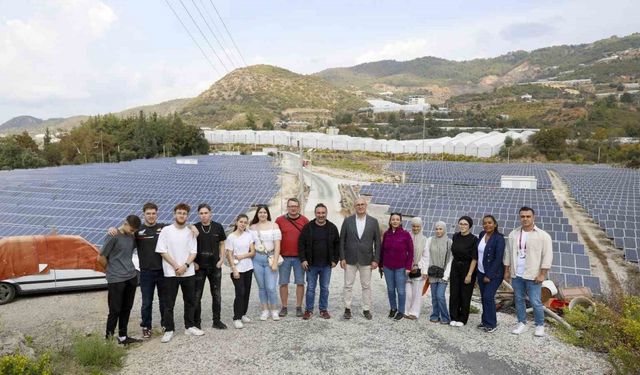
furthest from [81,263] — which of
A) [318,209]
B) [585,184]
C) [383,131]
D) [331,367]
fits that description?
[383,131]

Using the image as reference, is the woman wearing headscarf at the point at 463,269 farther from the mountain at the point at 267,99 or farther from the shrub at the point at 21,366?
the mountain at the point at 267,99

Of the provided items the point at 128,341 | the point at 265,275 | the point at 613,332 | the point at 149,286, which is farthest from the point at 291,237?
the point at 613,332

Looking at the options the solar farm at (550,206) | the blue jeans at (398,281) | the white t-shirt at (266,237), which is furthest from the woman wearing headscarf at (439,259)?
the solar farm at (550,206)

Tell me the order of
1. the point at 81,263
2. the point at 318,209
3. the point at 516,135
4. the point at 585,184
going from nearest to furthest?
the point at 318,209 < the point at 81,263 < the point at 585,184 < the point at 516,135

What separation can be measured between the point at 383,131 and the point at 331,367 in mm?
94247

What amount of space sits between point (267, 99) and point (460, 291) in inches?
5239

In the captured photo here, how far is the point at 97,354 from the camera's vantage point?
17.3ft

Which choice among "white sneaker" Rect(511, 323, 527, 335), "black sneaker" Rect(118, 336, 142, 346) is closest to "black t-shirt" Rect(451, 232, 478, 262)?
"white sneaker" Rect(511, 323, 527, 335)

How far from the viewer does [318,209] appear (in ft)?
21.2

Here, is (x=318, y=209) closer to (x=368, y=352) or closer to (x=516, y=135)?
(x=368, y=352)

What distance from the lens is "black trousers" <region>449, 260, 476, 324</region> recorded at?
651 centimetres

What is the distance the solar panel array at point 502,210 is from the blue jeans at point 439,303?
5.84m

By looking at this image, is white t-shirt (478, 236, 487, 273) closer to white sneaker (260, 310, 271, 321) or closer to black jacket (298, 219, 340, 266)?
black jacket (298, 219, 340, 266)

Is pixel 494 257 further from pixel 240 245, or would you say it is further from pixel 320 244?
pixel 240 245
